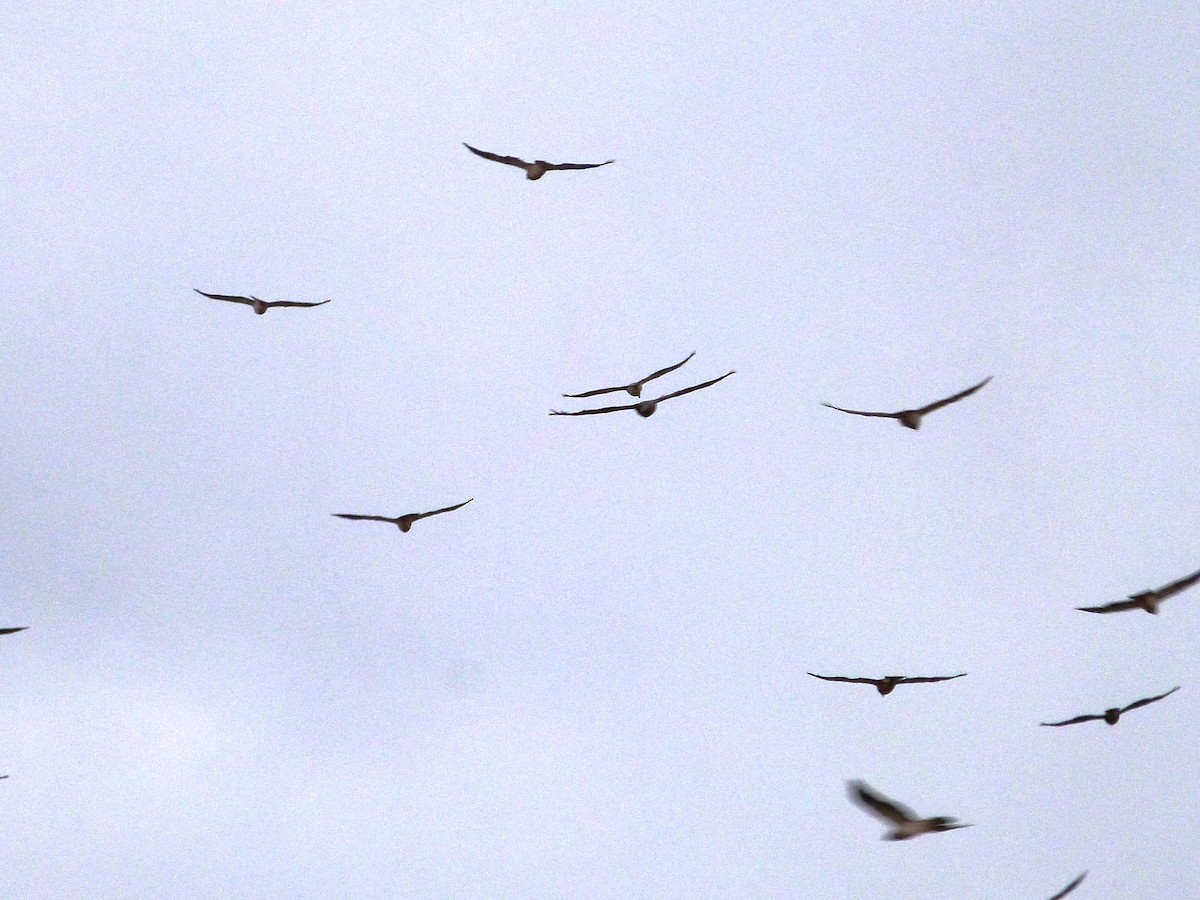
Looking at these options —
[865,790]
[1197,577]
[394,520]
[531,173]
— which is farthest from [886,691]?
[865,790]

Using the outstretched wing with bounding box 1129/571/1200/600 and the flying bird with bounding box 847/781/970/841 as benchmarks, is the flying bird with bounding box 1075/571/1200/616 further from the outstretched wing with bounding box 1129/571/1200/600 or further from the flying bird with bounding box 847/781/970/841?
the flying bird with bounding box 847/781/970/841

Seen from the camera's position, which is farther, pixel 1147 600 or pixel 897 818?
pixel 1147 600

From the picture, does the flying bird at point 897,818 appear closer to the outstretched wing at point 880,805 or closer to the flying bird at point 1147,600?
the outstretched wing at point 880,805

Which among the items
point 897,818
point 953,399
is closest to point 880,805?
point 897,818

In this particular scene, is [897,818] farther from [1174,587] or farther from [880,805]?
[1174,587]

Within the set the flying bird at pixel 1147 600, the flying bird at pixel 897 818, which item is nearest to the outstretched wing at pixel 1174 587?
the flying bird at pixel 1147 600

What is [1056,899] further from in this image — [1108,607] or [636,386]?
[636,386]

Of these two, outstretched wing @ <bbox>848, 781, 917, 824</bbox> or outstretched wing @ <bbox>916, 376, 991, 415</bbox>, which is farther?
outstretched wing @ <bbox>916, 376, 991, 415</bbox>

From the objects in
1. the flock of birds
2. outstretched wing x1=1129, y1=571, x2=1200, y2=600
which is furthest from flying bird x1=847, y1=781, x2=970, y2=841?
outstretched wing x1=1129, y1=571, x2=1200, y2=600

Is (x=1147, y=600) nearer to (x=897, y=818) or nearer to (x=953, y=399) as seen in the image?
(x=953, y=399)

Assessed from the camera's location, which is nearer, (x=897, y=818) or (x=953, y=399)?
(x=897, y=818)

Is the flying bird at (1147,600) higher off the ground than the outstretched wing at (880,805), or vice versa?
the outstretched wing at (880,805)

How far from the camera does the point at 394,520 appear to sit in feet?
185

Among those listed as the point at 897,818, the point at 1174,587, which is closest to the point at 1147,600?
the point at 1174,587
